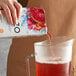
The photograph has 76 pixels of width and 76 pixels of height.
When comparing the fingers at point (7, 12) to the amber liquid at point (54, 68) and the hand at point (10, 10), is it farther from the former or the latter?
the amber liquid at point (54, 68)

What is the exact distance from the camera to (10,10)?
2.74ft

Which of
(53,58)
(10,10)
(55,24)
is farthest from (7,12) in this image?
(55,24)

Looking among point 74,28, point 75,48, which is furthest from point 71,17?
point 75,48

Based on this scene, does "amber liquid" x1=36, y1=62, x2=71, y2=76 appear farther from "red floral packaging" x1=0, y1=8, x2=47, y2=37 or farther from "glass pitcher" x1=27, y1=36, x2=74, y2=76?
"red floral packaging" x1=0, y1=8, x2=47, y2=37

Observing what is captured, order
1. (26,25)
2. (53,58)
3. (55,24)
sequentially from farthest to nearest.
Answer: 1. (55,24)
2. (26,25)
3. (53,58)

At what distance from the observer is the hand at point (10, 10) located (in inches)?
31.7

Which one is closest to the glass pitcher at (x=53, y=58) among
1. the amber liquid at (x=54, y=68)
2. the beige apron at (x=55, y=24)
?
the amber liquid at (x=54, y=68)

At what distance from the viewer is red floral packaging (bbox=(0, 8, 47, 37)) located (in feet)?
2.66

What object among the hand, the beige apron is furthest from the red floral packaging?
the beige apron

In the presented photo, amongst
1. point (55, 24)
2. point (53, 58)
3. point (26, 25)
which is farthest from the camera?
point (55, 24)

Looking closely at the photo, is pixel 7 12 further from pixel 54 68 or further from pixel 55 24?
pixel 55 24

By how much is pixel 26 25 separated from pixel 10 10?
8 cm

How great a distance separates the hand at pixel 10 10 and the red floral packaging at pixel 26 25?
0.02 m

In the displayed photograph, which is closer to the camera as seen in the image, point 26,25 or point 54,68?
point 54,68
